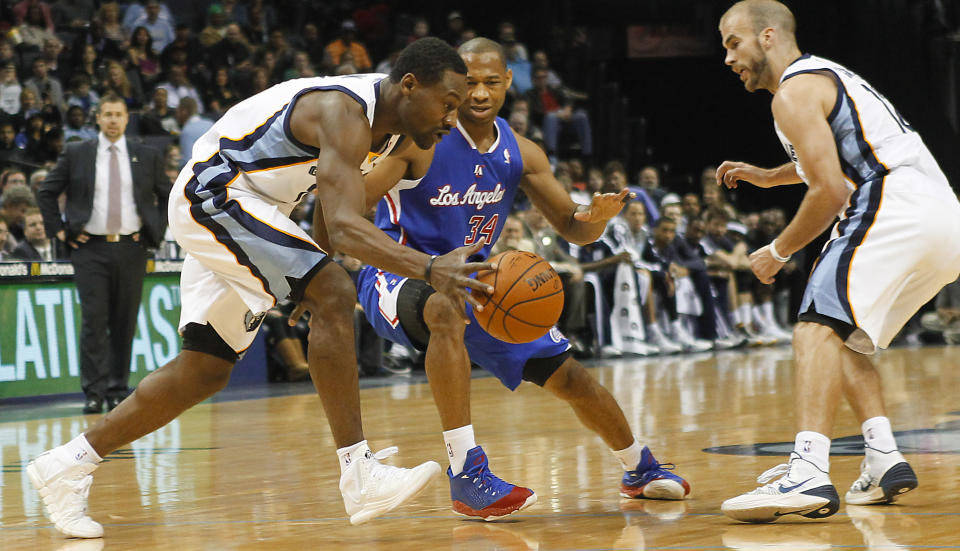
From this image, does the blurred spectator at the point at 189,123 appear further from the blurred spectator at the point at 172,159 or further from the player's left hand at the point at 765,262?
the player's left hand at the point at 765,262

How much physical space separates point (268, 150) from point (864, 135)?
2011 millimetres

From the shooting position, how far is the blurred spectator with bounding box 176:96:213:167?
40.5 ft

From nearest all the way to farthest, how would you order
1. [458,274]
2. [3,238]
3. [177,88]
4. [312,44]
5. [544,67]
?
[458,274], [3,238], [177,88], [312,44], [544,67]

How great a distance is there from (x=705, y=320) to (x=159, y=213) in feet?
24.6

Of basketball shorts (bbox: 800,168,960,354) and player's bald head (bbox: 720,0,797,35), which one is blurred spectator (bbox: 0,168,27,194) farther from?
basketball shorts (bbox: 800,168,960,354)

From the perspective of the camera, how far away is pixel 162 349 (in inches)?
397

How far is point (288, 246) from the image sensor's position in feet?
13.1

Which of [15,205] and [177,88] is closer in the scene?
[15,205]

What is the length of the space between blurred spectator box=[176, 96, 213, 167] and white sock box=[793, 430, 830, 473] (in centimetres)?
908

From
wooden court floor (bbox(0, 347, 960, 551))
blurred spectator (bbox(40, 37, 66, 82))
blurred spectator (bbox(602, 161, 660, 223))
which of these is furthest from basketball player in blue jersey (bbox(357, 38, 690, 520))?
blurred spectator (bbox(40, 37, 66, 82))

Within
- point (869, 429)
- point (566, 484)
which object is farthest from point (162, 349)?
point (869, 429)

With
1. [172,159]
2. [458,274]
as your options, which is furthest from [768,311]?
[458,274]

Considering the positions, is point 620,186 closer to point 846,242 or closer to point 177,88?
point 177,88

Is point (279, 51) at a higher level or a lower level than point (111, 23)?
lower
